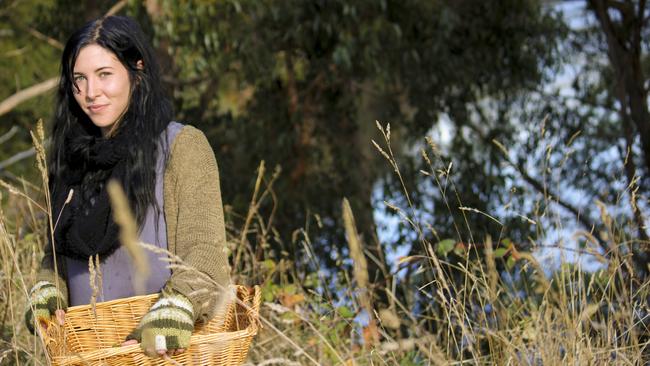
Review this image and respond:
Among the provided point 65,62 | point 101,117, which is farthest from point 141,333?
point 65,62

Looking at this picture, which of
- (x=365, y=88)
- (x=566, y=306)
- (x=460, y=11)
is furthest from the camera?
(x=365, y=88)

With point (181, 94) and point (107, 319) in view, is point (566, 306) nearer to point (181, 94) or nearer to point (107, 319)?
point (107, 319)

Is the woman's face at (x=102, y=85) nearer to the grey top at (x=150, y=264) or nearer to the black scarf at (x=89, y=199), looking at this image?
the black scarf at (x=89, y=199)

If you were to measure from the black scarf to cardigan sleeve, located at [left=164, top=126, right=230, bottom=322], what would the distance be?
14 centimetres

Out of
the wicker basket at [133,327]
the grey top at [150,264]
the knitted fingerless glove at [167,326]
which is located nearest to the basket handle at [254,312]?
the wicker basket at [133,327]

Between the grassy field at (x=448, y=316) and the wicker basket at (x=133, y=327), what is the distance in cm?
10

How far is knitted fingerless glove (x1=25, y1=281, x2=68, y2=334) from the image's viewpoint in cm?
238

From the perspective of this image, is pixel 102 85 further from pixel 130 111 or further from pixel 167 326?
pixel 167 326

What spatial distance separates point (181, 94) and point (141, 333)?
6.63m

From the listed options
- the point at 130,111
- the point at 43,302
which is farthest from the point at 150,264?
the point at 130,111

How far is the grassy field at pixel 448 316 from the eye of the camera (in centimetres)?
259

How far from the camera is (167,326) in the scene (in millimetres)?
2086

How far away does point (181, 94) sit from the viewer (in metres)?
8.59

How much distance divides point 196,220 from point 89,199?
1.06 ft
